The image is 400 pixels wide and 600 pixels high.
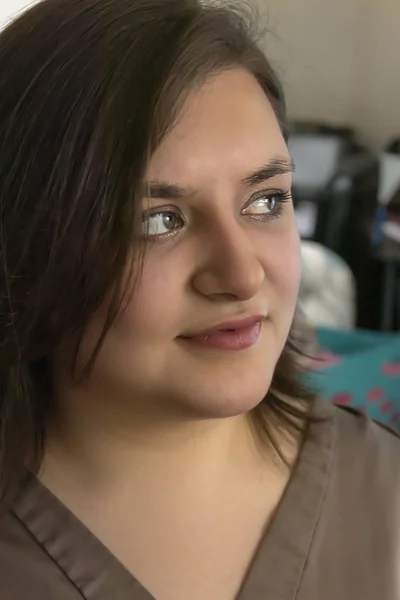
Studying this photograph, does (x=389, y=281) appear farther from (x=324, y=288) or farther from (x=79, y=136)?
(x=79, y=136)

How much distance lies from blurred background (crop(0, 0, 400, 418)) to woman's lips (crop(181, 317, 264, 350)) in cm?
118

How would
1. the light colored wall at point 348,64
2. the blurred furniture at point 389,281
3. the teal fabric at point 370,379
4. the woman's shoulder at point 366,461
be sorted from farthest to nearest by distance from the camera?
the light colored wall at point 348,64 → the blurred furniture at point 389,281 → the teal fabric at point 370,379 → the woman's shoulder at point 366,461

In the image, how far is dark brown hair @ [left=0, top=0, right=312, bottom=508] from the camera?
0.50 meters

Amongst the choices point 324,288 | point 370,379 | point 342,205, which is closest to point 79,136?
point 370,379

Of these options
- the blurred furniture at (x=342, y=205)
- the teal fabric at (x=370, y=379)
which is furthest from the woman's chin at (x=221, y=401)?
the blurred furniture at (x=342, y=205)

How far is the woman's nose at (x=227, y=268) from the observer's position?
513 mm

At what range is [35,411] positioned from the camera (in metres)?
0.63

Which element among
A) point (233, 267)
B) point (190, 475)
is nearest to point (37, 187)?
point (233, 267)

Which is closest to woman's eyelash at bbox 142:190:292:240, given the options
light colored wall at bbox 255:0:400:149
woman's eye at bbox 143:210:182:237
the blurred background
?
woman's eye at bbox 143:210:182:237

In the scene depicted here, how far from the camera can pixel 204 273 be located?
0.52 m

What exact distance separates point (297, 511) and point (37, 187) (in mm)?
349

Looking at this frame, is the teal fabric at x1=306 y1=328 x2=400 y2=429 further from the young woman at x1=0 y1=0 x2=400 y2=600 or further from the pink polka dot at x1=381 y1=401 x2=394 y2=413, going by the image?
the young woman at x1=0 y1=0 x2=400 y2=600

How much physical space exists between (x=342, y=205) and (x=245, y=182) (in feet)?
5.36

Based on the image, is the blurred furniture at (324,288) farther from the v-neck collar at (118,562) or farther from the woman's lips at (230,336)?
the woman's lips at (230,336)
